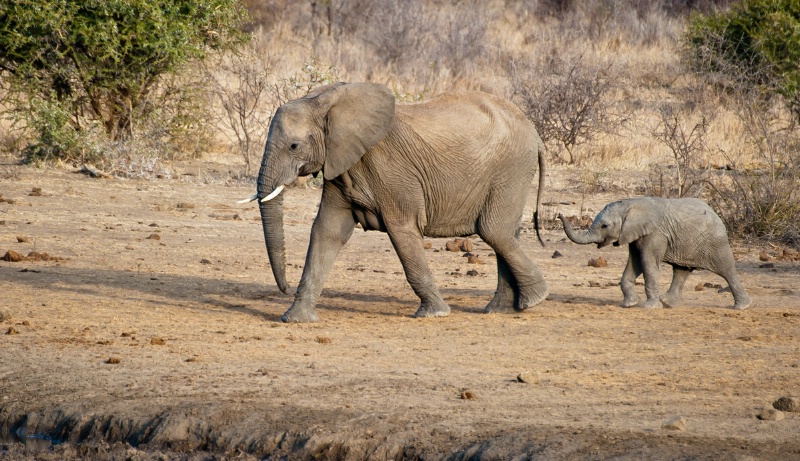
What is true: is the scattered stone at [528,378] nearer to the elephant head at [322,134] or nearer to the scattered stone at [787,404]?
the scattered stone at [787,404]

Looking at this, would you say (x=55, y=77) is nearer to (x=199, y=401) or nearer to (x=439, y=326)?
(x=439, y=326)

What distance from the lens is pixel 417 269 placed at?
807 cm

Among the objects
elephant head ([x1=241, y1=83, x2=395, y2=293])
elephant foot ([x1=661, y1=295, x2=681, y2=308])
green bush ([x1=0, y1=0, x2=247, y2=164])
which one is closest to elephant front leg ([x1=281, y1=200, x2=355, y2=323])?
elephant head ([x1=241, y1=83, x2=395, y2=293])

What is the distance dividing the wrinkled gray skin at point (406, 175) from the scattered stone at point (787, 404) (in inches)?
116

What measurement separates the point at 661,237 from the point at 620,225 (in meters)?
0.31

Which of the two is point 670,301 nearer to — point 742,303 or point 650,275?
point 650,275

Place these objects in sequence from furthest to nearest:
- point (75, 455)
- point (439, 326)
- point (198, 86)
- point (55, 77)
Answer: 1. point (198, 86)
2. point (55, 77)
3. point (439, 326)
4. point (75, 455)

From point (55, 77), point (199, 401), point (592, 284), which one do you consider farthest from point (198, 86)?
point (199, 401)

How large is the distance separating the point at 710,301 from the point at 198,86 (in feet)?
34.7

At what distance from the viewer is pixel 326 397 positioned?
5938 millimetres

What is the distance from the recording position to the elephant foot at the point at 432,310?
8.20 meters

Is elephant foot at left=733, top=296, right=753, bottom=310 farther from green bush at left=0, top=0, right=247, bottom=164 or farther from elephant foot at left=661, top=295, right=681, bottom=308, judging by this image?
green bush at left=0, top=0, right=247, bottom=164

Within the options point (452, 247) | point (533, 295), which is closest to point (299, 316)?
point (533, 295)

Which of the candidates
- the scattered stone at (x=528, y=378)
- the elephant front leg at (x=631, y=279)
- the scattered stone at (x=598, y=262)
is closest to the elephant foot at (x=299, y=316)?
the scattered stone at (x=528, y=378)
